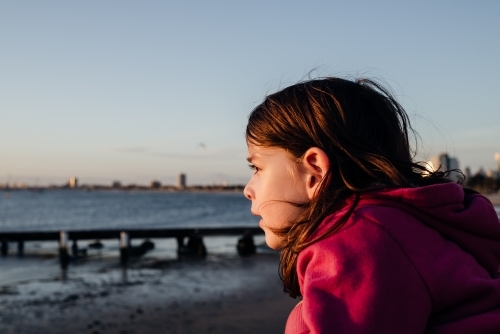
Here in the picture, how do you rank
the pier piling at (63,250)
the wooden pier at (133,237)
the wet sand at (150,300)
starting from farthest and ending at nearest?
the wooden pier at (133,237), the pier piling at (63,250), the wet sand at (150,300)

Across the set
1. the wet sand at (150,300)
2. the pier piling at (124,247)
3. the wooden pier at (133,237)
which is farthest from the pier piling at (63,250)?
the pier piling at (124,247)

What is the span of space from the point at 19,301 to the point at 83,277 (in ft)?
8.82

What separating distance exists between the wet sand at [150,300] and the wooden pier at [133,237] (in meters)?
1.56

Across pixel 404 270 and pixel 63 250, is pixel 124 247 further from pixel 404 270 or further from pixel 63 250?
pixel 404 270

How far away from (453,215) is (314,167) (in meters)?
0.36

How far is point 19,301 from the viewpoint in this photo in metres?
10.5

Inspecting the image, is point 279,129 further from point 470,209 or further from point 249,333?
point 249,333

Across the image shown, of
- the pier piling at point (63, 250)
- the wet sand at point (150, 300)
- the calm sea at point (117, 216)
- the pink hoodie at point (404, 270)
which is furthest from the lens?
the calm sea at point (117, 216)

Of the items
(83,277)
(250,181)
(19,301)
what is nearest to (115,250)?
(83,277)

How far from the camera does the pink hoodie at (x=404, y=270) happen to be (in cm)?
102

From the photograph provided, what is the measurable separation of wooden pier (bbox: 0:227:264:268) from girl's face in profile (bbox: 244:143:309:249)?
15.2 metres

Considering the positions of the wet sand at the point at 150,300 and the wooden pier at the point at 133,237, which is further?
the wooden pier at the point at 133,237

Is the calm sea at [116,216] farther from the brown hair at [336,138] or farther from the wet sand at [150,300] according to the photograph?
the brown hair at [336,138]

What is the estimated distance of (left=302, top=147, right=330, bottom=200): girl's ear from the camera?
1283 mm
